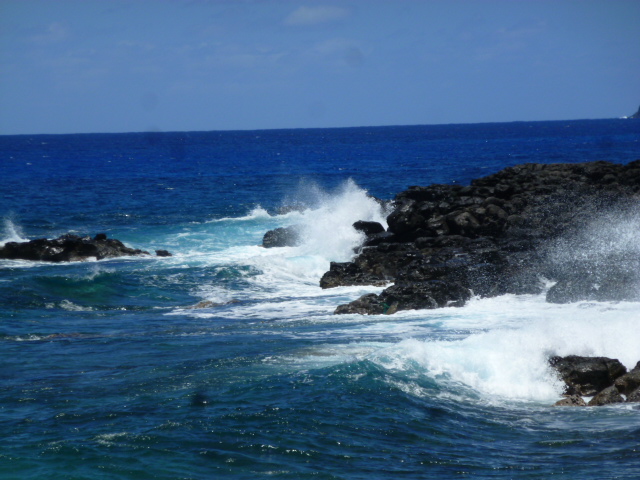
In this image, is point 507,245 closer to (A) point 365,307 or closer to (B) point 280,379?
(A) point 365,307

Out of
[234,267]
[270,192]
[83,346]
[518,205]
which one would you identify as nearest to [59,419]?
[83,346]

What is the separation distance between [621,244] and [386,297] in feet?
24.9

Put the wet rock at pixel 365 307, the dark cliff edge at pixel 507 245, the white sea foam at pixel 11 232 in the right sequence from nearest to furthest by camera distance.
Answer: the wet rock at pixel 365 307 → the dark cliff edge at pixel 507 245 → the white sea foam at pixel 11 232

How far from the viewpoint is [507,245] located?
69.3ft

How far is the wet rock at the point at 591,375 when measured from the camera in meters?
11.4

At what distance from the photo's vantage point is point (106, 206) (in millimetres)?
44312

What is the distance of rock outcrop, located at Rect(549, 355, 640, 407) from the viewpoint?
10.8 m

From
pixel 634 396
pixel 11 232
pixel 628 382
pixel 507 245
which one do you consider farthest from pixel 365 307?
pixel 11 232

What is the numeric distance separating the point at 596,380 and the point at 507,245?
32.8ft

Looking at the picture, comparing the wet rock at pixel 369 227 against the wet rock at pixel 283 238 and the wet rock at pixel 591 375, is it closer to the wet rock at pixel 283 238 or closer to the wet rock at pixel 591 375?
the wet rock at pixel 283 238

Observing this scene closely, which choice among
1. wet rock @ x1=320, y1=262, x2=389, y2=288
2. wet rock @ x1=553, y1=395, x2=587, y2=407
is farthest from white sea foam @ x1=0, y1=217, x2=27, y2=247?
wet rock @ x1=553, y1=395, x2=587, y2=407

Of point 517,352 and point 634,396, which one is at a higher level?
point 517,352

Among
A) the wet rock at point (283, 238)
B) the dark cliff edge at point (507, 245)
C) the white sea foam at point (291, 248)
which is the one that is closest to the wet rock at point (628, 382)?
the dark cliff edge at point (507, 245)

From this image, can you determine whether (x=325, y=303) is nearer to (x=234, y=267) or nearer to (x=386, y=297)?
(x=386, y=297)
